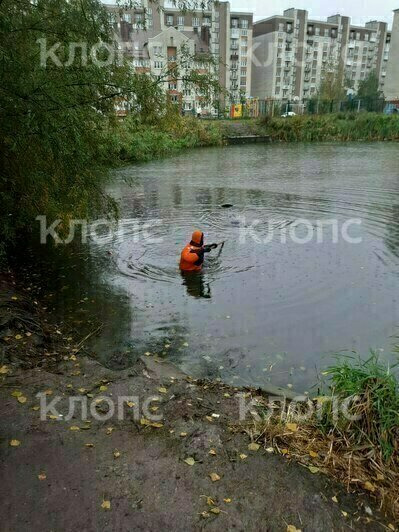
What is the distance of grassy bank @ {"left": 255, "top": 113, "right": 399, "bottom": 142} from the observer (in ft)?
160

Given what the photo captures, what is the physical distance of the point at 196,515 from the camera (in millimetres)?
4203

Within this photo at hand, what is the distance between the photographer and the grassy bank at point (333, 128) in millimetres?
48719

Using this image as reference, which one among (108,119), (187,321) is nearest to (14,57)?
(108,119)

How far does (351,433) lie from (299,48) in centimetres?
11384

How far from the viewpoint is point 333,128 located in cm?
5125

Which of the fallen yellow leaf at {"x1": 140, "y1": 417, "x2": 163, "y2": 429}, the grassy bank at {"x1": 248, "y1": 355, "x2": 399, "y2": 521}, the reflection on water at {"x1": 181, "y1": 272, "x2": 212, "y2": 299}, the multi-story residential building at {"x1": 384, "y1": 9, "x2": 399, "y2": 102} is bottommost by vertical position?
the reflection on water at {"x1": 181, "y1": 272, "x2": 212, "y2": 299}

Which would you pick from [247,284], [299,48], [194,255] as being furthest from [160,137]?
[299,48]

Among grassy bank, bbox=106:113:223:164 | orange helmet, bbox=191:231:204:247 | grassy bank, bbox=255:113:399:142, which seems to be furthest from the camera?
grassy bank, bbox=255:113:399:142

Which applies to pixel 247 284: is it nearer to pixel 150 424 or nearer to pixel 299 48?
pixel 150 424

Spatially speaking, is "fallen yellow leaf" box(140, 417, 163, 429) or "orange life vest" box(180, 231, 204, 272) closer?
"fallen yellow leaf" box(140, 417, 163, 429)

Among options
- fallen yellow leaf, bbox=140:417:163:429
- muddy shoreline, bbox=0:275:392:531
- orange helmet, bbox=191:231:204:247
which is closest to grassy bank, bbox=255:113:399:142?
orange helmet, bbox=191:231:204:247

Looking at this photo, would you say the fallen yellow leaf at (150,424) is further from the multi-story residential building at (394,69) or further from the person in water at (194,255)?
the multi-story residential building at (394,69)

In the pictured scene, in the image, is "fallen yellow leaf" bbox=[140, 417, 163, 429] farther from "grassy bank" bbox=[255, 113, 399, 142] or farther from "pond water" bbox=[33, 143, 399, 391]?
"grassy bank" bbox=[255, 113, 399, 142]

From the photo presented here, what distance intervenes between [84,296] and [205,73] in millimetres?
6033
